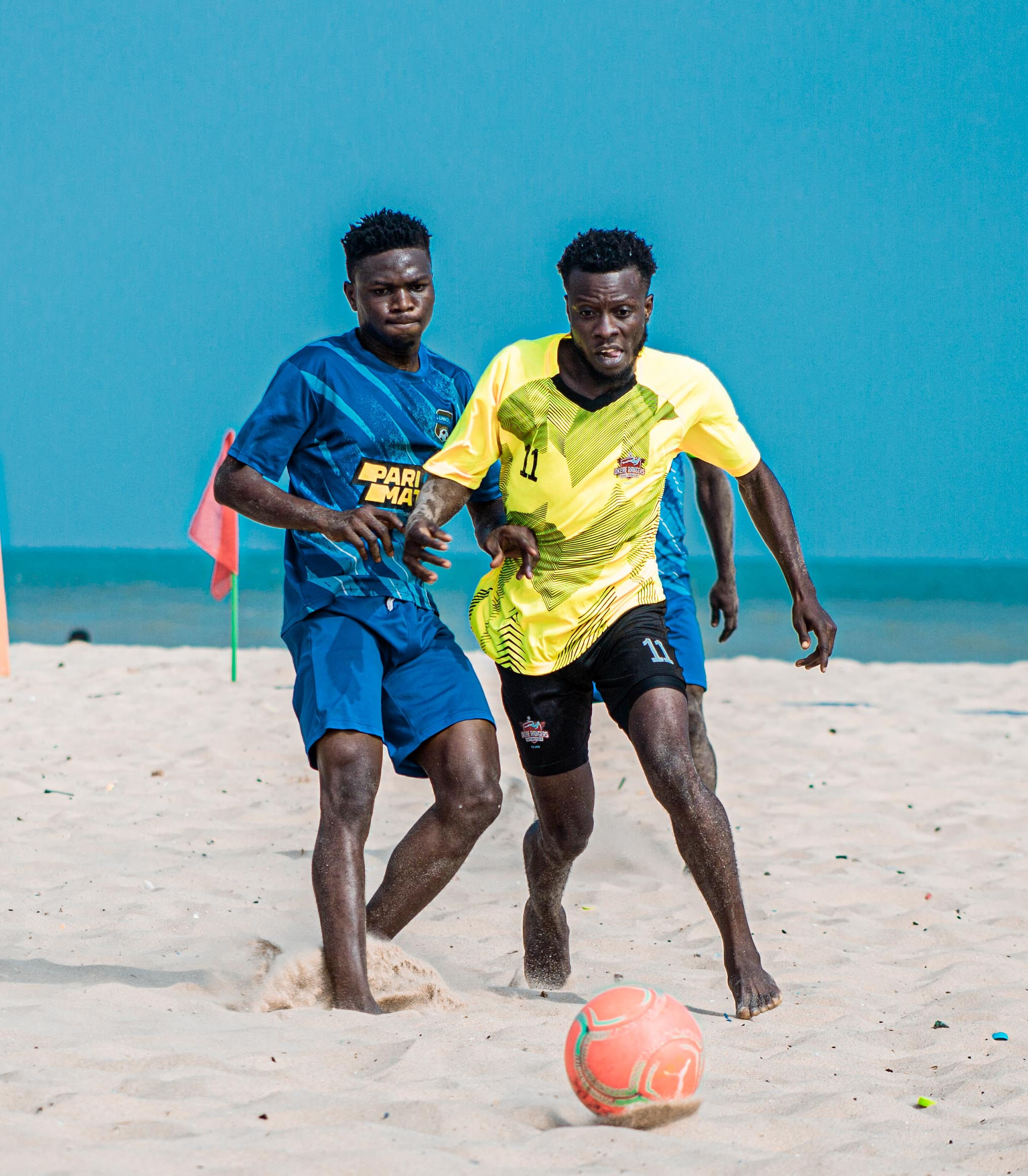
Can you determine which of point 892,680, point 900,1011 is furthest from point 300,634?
point 892,680

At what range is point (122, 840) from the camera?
5.51 meters

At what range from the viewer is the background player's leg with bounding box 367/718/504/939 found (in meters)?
3.47

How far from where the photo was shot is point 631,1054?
2.42m

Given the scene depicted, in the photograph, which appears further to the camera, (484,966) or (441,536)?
(484,966)

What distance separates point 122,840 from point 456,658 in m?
2.60

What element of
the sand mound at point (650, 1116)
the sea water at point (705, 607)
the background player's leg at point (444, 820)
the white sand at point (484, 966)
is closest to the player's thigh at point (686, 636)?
the white sand at point (484, 966)

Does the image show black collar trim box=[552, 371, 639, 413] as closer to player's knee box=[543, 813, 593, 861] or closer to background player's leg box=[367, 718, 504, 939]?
background player's leg box=[367, 718, 504, 939]

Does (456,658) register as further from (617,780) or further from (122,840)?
(617,780)

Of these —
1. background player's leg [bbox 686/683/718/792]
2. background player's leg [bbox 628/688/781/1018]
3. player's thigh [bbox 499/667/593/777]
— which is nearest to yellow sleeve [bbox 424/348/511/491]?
player's thigh [bbox 499/667/593/777]

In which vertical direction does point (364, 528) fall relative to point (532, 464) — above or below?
below

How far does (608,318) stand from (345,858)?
1635 millimetres

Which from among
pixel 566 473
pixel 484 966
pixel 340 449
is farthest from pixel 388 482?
pixel 484 966

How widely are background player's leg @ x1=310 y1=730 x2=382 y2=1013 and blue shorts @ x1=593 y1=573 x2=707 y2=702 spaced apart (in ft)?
5.72

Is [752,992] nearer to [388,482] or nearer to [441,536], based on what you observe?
[441,536]
